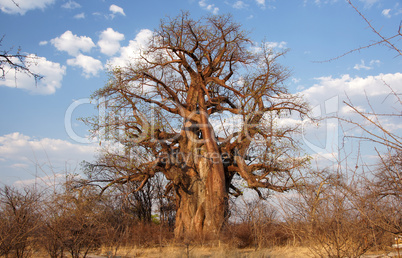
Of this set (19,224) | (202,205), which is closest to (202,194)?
(202,205)

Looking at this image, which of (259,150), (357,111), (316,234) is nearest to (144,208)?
(259,150)

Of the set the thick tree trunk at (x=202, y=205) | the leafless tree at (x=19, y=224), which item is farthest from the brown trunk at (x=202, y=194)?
the leafless tree at (x=19, y=224)

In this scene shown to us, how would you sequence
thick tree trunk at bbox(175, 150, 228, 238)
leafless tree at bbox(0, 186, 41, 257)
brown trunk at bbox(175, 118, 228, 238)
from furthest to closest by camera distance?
brown trunk at bbox(175, 118, 228, 238) → thick tree trunk at bbox(175, 150, 228, 238) → leafless tree at bbox(0, 186, 41, 257)

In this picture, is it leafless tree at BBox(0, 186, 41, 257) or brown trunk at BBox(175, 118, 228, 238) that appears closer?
leafless tree at BBox(0, 186, 41, 257)

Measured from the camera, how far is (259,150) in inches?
429

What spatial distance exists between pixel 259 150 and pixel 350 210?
22.9 feet

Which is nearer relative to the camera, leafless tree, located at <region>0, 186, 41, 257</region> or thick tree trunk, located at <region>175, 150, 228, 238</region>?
leafless tree, located at <region>0, 186, 41, 257</region>

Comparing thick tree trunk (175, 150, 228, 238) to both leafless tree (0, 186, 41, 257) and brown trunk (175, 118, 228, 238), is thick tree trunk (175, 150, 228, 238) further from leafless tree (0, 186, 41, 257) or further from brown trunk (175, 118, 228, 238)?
leafless tree (0, 186, 41, 257)

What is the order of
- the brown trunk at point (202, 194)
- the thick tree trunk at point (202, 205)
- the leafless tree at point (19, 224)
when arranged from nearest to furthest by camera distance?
the leafless tree at point (19, 224) < the thick tree trunk at point (202, 205) < the brown trunk at point (202, 194)

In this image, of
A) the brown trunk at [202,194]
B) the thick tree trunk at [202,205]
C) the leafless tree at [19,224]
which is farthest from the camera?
the brown trunk at [202,194]

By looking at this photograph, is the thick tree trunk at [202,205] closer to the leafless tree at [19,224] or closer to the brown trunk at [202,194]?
the brown trunk at [202,194]

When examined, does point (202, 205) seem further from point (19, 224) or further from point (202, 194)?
point (19, 224)

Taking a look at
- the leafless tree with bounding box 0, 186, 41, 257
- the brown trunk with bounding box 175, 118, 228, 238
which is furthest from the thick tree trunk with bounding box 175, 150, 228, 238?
the leafless tree with bounding box 0, 186, 41, 257

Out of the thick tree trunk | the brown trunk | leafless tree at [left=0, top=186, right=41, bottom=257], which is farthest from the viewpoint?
the brown trunk
